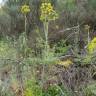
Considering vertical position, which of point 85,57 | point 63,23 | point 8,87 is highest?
point 63,23

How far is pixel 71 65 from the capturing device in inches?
188

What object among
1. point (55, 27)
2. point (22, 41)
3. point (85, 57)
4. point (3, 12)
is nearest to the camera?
point (85, 57)

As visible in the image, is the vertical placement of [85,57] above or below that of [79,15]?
below

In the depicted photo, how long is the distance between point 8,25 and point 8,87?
6.35m

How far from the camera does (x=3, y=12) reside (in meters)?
11.3

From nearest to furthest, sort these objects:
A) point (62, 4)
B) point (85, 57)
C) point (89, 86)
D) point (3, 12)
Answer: point (89, 86)
point (85, 57)
point (62, 4)
point (3, 12)

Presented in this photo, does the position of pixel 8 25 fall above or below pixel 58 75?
above

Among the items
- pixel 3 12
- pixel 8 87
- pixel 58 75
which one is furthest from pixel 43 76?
pixel 3 12

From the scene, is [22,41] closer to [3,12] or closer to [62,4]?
[62,4]

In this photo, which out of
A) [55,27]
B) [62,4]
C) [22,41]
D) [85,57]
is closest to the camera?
[85,57]

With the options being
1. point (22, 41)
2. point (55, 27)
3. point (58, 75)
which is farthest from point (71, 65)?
point (55, 27)

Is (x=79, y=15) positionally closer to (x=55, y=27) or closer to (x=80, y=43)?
(x=55, y=27)

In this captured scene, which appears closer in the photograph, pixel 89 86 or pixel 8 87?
pixel 89 86

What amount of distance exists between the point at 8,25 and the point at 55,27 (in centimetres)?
208
